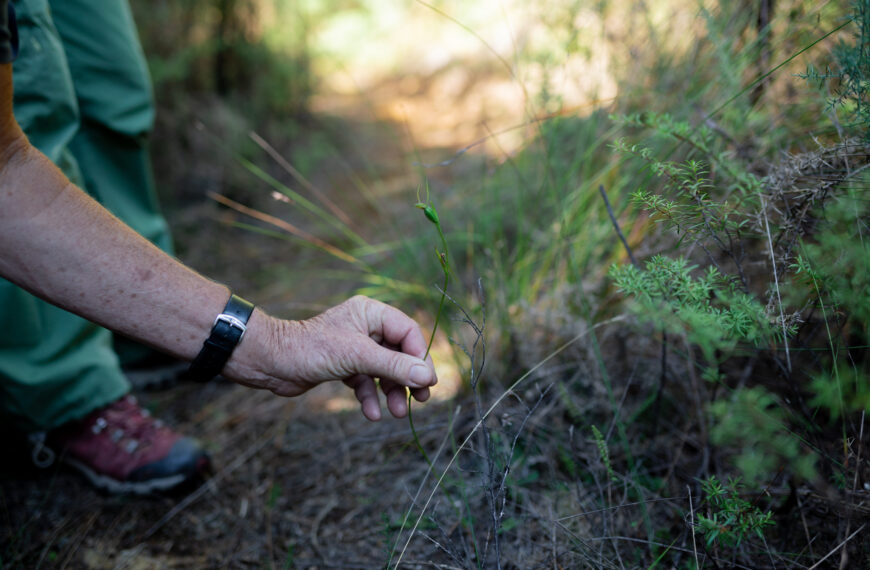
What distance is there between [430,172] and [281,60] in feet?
3.91

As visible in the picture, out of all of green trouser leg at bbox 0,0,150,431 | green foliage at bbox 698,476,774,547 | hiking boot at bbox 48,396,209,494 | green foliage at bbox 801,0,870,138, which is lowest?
hiking boot at bbox 48,396,209,494

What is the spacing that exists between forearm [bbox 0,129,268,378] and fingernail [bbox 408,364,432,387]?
0.27 m

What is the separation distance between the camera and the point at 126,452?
142 cm

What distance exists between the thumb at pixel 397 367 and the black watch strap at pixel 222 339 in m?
0.20

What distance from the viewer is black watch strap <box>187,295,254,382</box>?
0.88m

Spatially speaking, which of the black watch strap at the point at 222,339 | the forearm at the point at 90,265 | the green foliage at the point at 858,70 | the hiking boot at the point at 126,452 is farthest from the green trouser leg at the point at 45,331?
the green foliage at the point at 858,70

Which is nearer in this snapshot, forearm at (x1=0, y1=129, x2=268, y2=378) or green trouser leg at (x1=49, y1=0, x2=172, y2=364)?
forearm at (x1=0, y1=129, x2=268, y2=378)

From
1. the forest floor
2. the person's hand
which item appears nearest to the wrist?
the person's hand

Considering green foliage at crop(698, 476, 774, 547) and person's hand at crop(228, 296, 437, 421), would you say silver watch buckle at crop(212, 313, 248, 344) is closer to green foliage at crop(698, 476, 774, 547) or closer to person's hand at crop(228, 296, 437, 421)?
person's hand at crop(228, 296, 437, 421)

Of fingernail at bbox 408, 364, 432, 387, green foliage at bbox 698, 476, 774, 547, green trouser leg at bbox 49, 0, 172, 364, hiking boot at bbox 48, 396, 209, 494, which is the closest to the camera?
green foliage at bbox 698, 476, 774, 547

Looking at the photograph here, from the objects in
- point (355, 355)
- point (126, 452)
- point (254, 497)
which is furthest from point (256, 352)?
point (126, 452)

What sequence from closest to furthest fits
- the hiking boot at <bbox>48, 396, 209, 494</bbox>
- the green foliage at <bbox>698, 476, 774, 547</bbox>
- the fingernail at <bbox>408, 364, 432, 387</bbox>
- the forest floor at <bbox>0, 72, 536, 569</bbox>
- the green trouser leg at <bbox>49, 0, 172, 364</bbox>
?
1. the green foliage at <bbox>698, 476, 774, 547</bbox>
2. the fingernail at <bbox>408, 364, 432, 387</bbox>
3. the forest floor at <bbox>0, 72, 536, 569</bbox>
4. the hiking boot at <bbox>48, 396, 209, 494</bbox>
5. the green trouser leg at <bbox>49, 0, 172, 364</bbox>

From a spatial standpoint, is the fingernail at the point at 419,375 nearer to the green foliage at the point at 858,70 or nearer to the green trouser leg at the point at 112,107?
the green foliage at the point at 858,70

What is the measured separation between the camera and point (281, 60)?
3.33 m
